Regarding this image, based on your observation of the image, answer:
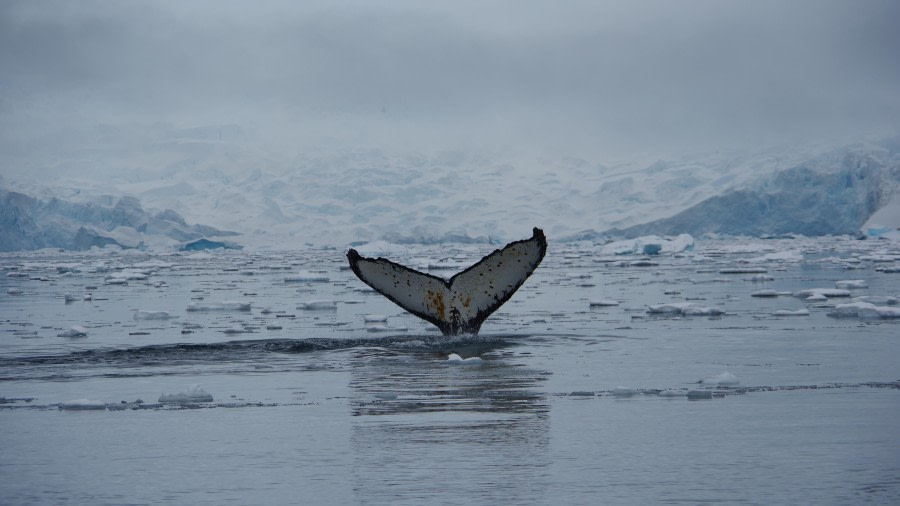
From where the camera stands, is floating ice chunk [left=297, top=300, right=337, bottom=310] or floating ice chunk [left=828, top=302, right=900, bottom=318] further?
floating ice chunk [left=297, top=300, right=337, bottom=310]

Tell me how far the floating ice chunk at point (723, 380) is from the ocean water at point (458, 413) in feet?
0.10

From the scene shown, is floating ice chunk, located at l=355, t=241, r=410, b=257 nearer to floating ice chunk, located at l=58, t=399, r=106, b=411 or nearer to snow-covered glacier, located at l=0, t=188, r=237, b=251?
snow-covered glacier, located at l=0, t=188, r=237, b=251

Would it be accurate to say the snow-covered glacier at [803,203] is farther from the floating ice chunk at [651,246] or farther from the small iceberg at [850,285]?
the small iceberg at [850,285]

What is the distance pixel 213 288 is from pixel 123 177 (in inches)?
3437

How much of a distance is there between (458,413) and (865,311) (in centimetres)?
985

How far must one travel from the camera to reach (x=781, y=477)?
5.07m

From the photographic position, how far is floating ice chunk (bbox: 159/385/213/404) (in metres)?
7.91

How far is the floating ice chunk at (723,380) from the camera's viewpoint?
330 inches

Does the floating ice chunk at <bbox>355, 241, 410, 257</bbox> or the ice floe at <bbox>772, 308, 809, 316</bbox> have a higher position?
the floating ice chunk at <bbox>355, 241, 410, 257</bbox>

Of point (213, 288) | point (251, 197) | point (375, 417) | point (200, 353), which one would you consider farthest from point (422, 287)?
point (251, 197)

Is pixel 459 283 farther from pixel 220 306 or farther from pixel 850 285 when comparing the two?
pixel 850 285

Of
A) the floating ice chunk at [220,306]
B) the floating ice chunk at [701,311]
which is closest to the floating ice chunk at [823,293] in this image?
the floating ice chunk at [701,311]

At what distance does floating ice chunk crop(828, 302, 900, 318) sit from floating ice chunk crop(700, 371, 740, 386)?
24.0ft

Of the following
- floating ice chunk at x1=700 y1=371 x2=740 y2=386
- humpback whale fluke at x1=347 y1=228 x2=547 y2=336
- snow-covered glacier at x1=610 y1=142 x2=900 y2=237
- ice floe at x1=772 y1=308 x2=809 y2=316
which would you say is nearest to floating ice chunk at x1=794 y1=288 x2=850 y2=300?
→ ice floe at x1=772 y1=308 x2=809 y2=316
